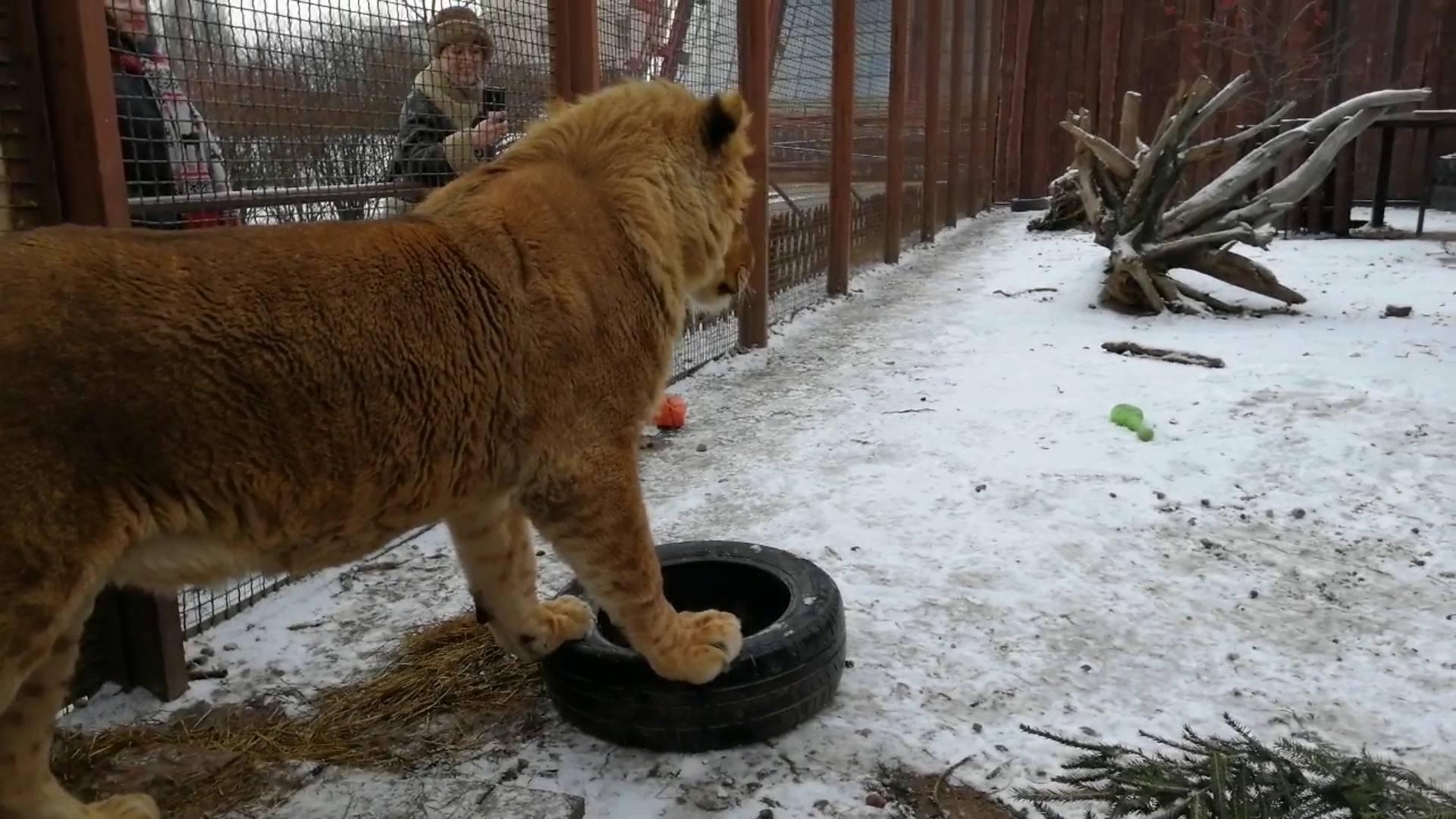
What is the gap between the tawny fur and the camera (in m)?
1.74

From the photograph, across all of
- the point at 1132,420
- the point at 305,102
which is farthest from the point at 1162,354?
the point at 305,102

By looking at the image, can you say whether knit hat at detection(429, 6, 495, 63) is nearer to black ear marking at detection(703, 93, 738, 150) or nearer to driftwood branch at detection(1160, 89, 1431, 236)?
black ear marking at detection(703, 93, 738, 150)

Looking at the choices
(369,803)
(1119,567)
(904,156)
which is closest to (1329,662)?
(1119,567)

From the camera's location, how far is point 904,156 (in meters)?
11.3

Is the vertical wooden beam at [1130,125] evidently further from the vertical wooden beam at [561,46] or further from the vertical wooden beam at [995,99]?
the vertical wooden beam at [995,99]

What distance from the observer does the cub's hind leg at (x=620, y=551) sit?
2.33m

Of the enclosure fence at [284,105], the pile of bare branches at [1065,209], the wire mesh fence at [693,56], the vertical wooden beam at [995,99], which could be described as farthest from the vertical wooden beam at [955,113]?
the wire mesh fence at [693,56]

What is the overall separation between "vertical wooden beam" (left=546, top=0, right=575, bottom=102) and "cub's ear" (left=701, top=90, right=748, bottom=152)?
2111 mm

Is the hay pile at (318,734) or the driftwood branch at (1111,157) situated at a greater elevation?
the driftwood branch at (1111,157)

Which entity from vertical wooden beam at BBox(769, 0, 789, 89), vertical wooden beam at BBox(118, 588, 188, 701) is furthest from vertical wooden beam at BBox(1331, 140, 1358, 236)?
vertical wooden beam at BBox(118, 588, 188, 701)

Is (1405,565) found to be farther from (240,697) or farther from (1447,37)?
(1447,37)

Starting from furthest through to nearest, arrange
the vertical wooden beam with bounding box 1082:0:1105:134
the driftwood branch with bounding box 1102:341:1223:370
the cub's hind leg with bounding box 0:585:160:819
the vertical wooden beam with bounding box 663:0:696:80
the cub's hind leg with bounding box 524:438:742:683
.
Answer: the vertical wooden beam with bounding box 1082:0:1105:134, the driftwood branch with bounding box 1102:341:1223:370, the vertical wooden beam with bounding box 663:0:696:80, the cub's hind leg with bounding box 524:438:742:683, the cub's hind leg with bounding box 0:585:160:819

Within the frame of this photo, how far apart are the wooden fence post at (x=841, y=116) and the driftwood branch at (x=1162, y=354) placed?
2858 mm

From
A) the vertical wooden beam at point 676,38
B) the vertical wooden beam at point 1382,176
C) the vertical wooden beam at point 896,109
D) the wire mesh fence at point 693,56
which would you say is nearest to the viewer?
the wire mesh fence at point 693,56
